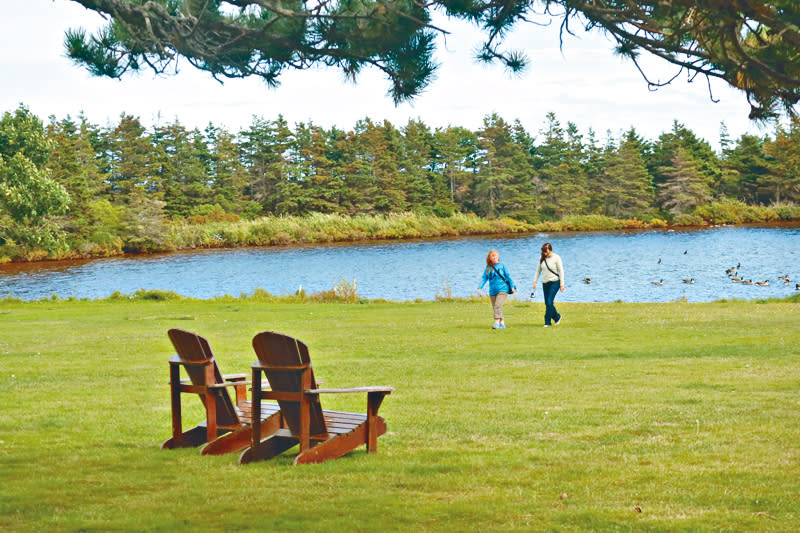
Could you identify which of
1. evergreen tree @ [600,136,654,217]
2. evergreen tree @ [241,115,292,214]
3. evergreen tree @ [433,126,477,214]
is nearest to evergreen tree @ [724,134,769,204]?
evergreen tree @ [600,136,654,217]

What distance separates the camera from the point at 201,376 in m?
7.36

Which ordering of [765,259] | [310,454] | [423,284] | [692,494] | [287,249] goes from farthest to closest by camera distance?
[287,249], [765,259], [423,284], [310,454], [692,494]

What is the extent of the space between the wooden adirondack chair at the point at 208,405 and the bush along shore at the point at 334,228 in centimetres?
5648

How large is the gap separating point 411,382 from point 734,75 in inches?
262

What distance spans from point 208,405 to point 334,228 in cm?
7140

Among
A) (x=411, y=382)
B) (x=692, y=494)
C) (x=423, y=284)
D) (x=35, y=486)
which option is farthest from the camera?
(x=423, y=284)

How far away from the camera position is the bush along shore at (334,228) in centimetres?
6800

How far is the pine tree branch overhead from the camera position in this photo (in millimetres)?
6191

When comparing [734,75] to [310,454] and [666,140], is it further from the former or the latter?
[666,140]

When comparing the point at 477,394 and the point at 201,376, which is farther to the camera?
the point at 477,394

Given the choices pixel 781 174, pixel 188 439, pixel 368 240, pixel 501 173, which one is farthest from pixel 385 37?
pixel 781 174

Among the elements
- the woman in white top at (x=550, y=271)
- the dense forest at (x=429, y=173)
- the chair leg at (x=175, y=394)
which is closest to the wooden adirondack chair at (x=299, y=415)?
the chair leg at (x=175, y=394)

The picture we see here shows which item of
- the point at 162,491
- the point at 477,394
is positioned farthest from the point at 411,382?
the point at 162,491

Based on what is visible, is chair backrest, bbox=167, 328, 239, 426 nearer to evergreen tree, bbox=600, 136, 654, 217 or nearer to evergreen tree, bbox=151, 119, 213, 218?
evergreen tree, bbox=151, 119, 213, 218
